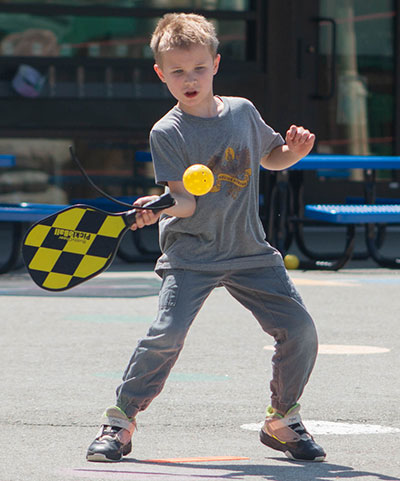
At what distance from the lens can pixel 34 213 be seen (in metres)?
8.88

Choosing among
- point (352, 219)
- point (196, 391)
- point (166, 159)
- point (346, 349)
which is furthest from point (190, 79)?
point (352, 219)

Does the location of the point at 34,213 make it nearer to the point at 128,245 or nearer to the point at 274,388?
the point at 128,245

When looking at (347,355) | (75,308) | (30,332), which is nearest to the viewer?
(347,355)

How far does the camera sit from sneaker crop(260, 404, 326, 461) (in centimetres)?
403

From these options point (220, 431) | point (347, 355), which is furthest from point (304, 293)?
point (220, 431)

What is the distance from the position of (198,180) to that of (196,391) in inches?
59.3

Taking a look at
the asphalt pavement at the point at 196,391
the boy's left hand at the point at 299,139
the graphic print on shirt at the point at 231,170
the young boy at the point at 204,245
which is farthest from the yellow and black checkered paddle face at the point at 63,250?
the boy's left hand at the point at 299,139

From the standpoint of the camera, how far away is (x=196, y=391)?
5.04 metres

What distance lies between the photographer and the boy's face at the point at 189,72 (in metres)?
3.93

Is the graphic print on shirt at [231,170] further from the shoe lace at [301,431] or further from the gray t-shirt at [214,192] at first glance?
the shoe lace at [301,431]

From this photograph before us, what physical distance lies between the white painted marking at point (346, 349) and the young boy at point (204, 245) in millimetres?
1923

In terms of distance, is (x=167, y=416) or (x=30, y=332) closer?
(x=167, y=416)

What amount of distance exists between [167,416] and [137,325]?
2.22 metres

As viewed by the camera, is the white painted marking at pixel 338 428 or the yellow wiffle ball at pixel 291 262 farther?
the yellow wiffle ball at pixel 291 262
